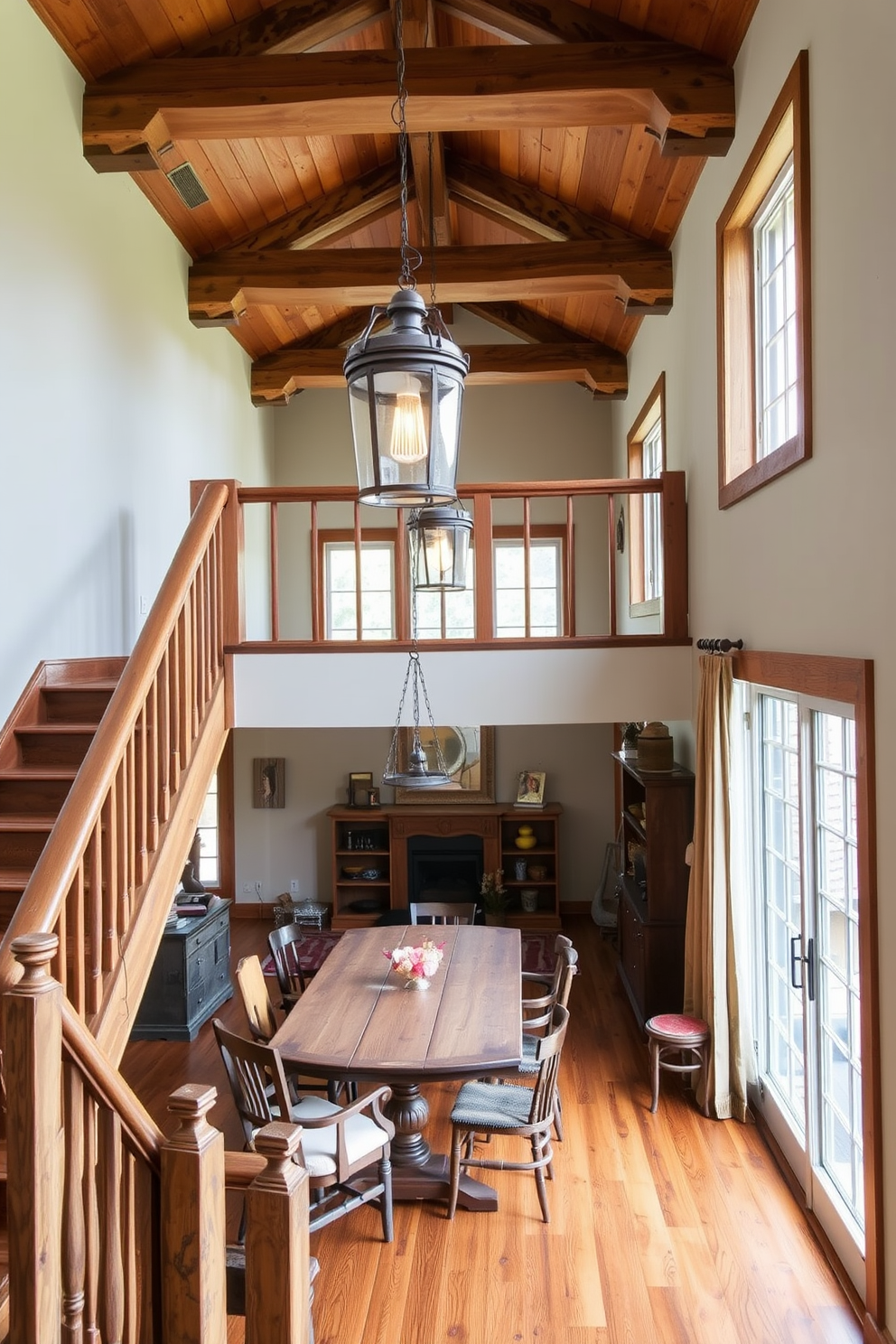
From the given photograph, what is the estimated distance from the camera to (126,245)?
5.16 metres

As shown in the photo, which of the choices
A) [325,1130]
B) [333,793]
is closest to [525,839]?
[333,793]

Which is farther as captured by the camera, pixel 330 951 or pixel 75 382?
pixel 330 951

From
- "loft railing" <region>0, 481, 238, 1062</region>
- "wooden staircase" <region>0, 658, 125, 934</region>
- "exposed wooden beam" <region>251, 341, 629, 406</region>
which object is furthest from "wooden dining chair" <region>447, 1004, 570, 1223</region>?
"exposed wooden beam" <region>251, 341, 629, 406</region>

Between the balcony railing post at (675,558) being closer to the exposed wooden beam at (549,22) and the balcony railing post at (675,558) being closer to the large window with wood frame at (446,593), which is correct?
the exposed wooden beam at (549,22)

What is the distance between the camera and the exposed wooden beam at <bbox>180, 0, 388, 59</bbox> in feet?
15.0

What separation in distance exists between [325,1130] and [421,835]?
192 inches

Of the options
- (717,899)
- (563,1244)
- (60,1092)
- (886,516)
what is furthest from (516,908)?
(60,1092)

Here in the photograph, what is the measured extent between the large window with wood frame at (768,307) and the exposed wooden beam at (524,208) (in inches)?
65.4

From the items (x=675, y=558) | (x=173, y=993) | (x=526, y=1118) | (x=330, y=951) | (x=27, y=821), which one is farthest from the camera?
(x=330, y=951)

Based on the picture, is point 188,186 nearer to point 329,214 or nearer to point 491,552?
point 329,214

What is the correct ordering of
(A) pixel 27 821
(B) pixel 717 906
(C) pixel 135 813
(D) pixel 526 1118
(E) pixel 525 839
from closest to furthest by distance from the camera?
(C) pixel 135 813, (A) pixel 27 821, (D) pixel 526 1118, (B) pixel 717 906, (E) pixel 525 839

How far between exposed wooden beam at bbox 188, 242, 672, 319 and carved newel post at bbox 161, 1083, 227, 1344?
542cm

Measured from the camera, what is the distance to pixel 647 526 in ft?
22.7

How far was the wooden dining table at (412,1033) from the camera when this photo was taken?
3553 mm
